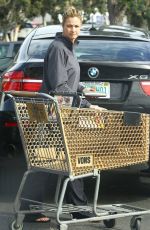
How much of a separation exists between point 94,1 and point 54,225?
49.3 m

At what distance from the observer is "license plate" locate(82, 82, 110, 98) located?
648cm

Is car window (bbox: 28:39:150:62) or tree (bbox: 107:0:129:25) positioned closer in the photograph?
car window (bbox: 28:39:150:62)

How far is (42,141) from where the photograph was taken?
17.3 ft

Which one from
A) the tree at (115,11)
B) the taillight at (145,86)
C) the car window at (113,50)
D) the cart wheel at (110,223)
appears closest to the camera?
the cart wheel at (110,223)

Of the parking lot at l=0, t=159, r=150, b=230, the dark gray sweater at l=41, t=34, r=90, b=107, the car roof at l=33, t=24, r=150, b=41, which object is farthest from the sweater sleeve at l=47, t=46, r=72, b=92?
the car roof at l=33, t=24, r=150, b=41

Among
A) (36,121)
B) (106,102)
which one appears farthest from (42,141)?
(106,102)

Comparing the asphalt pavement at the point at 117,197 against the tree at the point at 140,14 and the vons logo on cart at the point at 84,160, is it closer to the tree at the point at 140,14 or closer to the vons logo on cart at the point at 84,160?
the vons logo on cart at the point at 84,160

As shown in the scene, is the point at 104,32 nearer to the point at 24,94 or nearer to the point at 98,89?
the point at 98,89

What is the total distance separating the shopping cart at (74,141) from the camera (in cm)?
512

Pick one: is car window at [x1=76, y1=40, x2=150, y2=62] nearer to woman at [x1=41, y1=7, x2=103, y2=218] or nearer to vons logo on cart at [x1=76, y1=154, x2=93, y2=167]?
woman at [x1=41, y1=7, x2=103, y2=218]

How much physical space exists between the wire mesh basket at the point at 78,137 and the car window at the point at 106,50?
149cm

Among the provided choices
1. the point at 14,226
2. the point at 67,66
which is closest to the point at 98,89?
the point at 67,66

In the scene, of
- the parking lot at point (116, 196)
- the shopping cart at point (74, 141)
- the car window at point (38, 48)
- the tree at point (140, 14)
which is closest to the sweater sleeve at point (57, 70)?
the shopping cart at point (74, 141)

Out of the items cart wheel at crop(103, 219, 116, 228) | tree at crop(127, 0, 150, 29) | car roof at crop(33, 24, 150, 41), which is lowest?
tree at crop(127, 0, 150, 29)
